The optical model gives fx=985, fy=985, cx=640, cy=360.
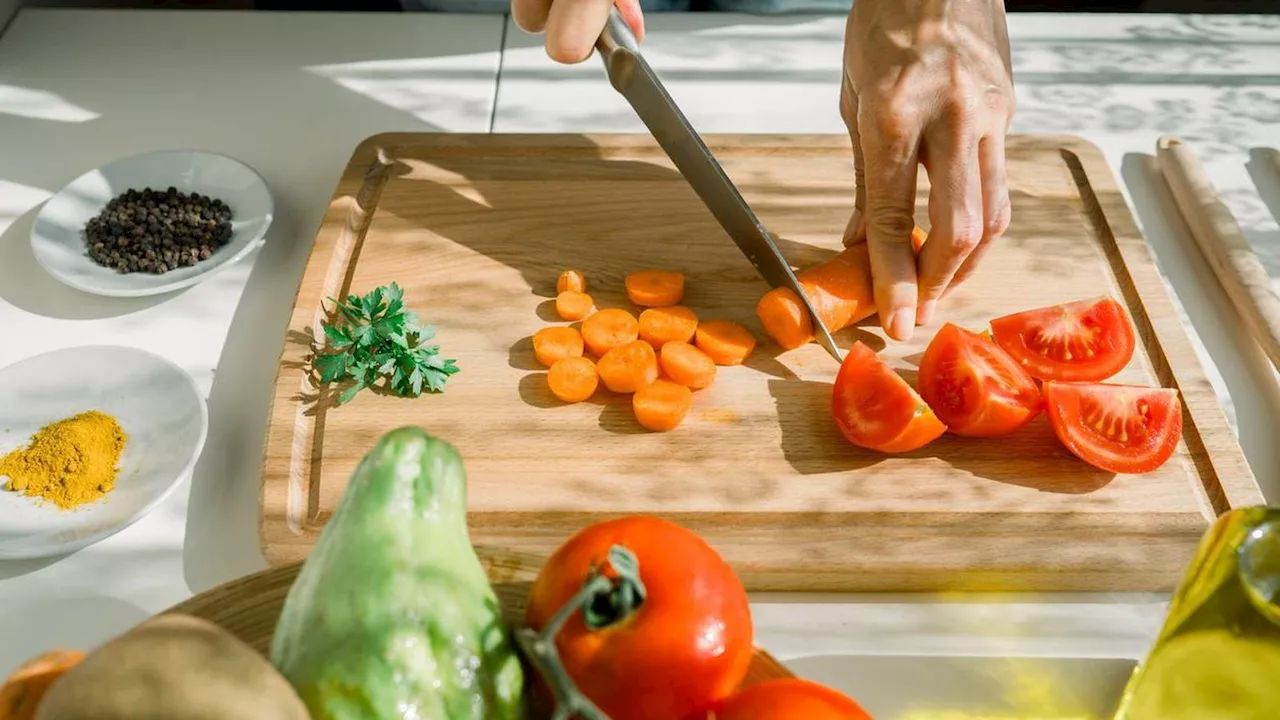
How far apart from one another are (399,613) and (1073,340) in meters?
1.10

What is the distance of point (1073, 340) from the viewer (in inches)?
56.2

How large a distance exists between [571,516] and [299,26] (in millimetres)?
1570

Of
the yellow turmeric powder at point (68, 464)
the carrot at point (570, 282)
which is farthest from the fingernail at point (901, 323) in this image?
the yellow turmeric powder at point (68, 464)

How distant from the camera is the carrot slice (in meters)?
1.40

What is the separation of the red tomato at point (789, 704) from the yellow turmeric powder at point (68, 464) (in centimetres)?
95

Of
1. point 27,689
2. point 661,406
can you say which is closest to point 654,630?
point 27,689

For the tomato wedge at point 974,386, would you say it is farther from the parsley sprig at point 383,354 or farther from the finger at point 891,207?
the parsley sprig at point 383,354

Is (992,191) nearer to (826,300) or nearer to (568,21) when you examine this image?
(826,300)

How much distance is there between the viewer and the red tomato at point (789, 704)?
696mm

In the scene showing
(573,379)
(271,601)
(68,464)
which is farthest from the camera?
(573,379)

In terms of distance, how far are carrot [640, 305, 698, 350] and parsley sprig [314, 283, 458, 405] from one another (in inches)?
11.6

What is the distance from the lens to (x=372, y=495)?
763 mm

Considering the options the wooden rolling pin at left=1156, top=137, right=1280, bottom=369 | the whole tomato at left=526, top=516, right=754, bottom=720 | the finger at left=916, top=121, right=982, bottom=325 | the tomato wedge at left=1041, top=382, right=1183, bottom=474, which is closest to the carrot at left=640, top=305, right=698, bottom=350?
the finger at left=916, top=121, right=982, bottom=325

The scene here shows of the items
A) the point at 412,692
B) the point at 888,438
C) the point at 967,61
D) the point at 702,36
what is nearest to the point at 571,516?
the point at 888,438
